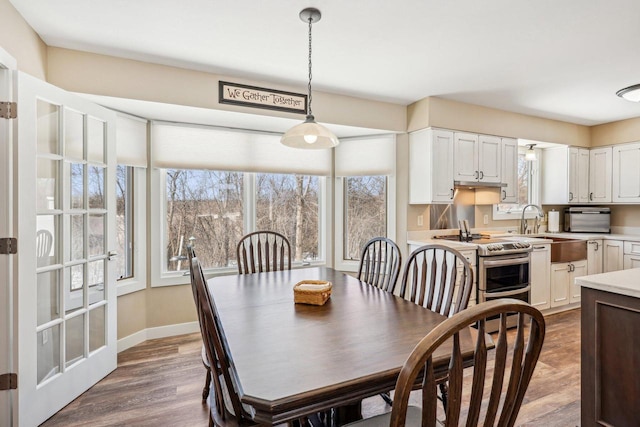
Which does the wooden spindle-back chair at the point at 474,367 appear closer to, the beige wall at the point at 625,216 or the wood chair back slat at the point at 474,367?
the wood chair back slat at the point at 474,367

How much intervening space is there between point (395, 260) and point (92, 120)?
7.97ft

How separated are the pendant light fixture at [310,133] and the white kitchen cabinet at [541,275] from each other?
296 centimetres

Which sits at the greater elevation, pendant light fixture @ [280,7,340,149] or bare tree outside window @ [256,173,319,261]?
pendant light fixture @ [280,7,340,149]

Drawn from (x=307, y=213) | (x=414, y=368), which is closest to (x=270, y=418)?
(x=414, y=368)

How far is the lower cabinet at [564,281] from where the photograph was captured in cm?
401

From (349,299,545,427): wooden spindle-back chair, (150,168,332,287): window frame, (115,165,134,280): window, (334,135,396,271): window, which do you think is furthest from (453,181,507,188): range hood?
(115,165,134,280): window

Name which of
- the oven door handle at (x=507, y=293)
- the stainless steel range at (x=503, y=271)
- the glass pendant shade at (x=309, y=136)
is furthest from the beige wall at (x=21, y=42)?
the oven door handle at (x=507, y=293)

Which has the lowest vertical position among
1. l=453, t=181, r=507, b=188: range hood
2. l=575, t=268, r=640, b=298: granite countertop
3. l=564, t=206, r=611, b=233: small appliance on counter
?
l=575, t=268, r=640, b=298: granite countertop

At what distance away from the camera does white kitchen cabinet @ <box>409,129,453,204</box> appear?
3.61 m

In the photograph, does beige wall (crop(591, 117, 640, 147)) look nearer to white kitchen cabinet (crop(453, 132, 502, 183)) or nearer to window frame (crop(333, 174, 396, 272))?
white kitchen cabinet (crop(453, 132, 502, 183))

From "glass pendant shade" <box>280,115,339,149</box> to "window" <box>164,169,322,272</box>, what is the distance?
1640 millimetres

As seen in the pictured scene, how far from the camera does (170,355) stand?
2.94 meters

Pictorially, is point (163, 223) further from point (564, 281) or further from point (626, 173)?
point (626, 173)

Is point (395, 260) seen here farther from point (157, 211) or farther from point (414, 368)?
point (157, 211)
